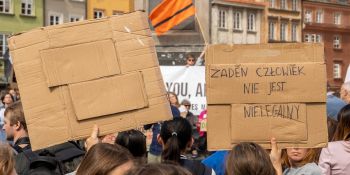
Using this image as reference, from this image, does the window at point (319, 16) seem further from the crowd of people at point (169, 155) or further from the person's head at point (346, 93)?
the crowd of people at point (169, 155)

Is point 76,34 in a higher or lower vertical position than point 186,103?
higher

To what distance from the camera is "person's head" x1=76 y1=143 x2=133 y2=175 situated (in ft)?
12.1

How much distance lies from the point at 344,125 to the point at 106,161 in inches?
97.8

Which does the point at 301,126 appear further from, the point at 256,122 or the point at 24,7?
the point at 24,7

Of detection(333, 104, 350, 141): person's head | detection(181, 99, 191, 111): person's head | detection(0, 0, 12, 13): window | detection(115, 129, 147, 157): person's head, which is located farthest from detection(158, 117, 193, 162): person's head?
detection(0, 0, 12, 13): window

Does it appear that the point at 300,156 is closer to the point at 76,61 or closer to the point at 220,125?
the point at 220,125

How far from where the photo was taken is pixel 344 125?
5582 millimetres

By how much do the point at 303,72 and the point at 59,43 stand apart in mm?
1568

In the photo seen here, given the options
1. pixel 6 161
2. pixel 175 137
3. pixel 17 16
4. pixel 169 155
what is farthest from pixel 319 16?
pixel 6 161

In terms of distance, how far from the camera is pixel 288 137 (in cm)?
466

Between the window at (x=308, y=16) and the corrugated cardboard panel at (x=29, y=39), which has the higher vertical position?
the window at (x=308, y=16)

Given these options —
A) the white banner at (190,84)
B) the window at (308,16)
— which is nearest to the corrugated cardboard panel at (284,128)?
the white banner at (190,84)

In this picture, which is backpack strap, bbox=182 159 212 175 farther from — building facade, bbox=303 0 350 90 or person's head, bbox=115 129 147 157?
building facade, bbox=303 0 350 90

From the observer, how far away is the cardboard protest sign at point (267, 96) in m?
4.66
